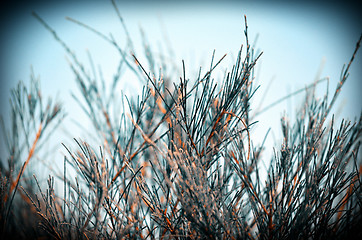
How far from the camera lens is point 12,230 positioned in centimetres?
59

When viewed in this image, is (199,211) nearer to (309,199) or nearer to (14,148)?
(309,199)

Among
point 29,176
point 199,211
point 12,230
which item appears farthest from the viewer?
point 29,176

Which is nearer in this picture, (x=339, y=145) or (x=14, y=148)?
(x=339, y=145)

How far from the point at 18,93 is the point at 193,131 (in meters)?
0.52

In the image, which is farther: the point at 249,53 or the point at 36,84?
the point at 36,84

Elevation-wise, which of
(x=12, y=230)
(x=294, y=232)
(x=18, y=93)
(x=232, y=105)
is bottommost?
(x=294, y=232)

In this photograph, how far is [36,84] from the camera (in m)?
0.64

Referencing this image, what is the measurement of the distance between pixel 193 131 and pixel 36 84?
51cm

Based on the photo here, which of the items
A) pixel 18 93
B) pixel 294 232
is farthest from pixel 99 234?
pixel 18 93

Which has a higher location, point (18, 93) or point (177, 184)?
point (18, 93)

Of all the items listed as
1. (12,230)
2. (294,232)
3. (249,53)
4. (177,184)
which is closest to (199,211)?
(177,184)

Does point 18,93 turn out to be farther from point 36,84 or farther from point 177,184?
point 177,184

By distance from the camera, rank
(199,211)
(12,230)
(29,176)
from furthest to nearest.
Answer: (29,176) < (12,230) < (199,211)

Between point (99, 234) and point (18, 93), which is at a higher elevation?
point (18, 93)
